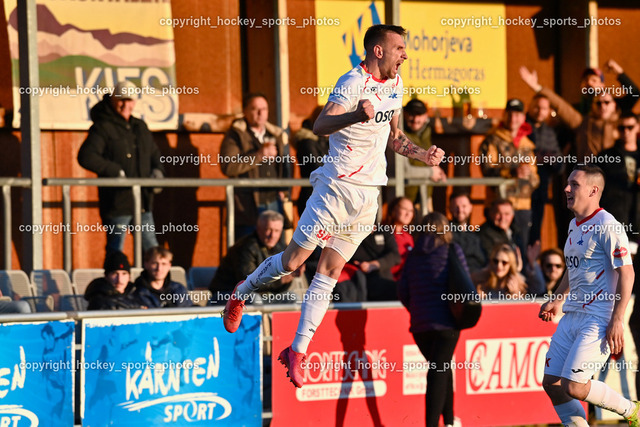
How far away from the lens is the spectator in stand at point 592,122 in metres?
13.4

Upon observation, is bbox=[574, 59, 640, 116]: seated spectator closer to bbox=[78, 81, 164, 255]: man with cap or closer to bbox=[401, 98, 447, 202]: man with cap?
bbox=[401, 98, 447, 202]: man with cap

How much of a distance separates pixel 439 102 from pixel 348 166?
280 inches

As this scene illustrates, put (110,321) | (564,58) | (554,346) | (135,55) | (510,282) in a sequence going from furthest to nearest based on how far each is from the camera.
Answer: (564,58) → (135,55) → (510,282) → (110,321) → (554,346)

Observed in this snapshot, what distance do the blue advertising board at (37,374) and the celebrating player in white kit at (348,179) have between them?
6.19ft

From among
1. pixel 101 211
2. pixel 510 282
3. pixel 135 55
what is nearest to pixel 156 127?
pixel 135 55

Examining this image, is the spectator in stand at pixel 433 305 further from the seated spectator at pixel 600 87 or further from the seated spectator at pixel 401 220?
the seated spectator at pixel 600 87

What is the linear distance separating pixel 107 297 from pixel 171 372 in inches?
→ 34.7

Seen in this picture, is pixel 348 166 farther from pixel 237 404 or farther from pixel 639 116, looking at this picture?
pixel 639 116

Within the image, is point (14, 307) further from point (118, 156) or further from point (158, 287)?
point (118, 156)

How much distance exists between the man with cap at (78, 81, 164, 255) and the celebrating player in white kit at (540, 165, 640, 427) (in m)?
4.79

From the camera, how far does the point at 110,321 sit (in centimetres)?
922

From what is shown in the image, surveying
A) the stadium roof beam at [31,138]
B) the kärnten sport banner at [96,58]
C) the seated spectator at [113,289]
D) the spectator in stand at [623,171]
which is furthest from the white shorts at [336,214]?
the kärnten sport banner at [96,58]

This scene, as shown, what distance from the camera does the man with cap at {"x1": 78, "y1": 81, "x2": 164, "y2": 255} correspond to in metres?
11.2

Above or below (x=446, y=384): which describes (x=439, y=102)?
above
